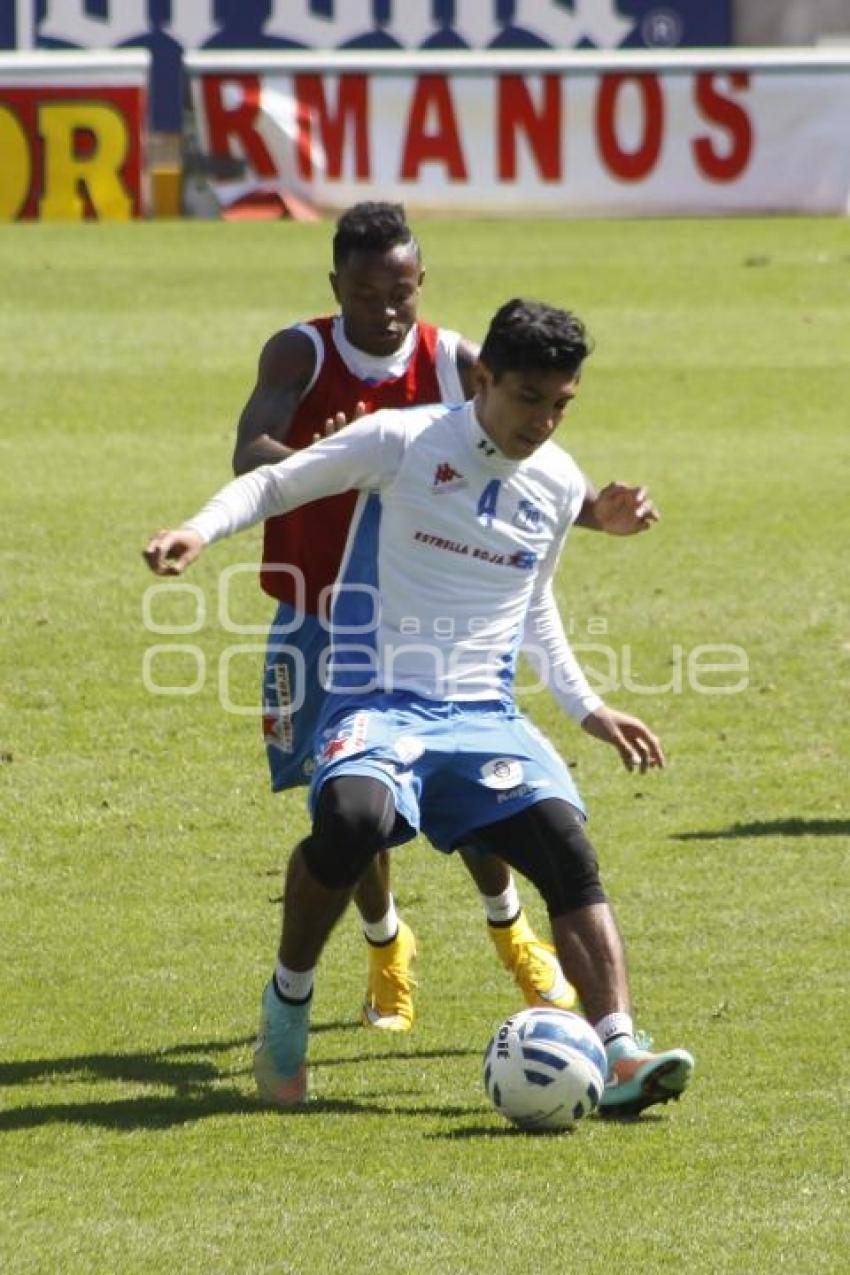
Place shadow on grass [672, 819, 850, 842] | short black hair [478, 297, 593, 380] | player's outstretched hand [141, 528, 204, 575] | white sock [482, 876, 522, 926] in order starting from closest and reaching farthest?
player's outstretched hand [141, 528, 204, 575]
short black hair [478, 297, 593, 380]
white sock [482, 876, 522, 926]
shadow on grass [672, 819, 850, 842]

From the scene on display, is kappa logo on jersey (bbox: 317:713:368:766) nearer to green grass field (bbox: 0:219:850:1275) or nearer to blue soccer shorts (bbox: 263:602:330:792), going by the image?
blue soccer shorts (bbox: 263:602:330:792)

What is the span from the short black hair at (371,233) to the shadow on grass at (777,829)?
3.17 metres

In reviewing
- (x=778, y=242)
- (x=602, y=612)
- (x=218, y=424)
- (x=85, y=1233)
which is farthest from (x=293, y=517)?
(x=778, y=242)

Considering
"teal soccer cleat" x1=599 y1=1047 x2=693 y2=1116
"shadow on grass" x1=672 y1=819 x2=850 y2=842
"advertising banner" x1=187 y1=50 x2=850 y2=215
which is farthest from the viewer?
"advertising banner" x1=187 y1=50 x2=850 y2=215

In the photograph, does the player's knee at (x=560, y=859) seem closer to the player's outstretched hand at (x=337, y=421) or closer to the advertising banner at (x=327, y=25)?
the player's outstretched hand at (x=337, y=421)

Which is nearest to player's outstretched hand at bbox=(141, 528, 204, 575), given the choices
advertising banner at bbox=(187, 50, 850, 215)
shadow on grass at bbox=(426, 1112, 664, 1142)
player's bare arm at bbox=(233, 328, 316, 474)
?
player's bare arm at bbox=(233, 328, 316, 474)

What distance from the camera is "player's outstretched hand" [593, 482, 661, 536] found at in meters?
6.54

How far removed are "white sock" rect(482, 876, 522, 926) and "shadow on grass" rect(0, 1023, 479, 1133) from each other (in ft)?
1.67

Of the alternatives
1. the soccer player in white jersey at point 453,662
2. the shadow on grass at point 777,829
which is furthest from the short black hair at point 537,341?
the shadow on grass at point 777,829

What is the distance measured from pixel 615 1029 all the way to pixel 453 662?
100 cm

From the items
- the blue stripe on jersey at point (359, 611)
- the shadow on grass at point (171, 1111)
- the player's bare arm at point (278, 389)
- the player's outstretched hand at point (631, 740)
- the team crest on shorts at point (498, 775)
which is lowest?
the shadow on grass at point (171, 1111)

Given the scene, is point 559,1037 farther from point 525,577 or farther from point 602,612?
point 602,612

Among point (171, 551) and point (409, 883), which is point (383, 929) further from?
point (171, 551)

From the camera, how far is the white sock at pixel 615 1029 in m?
6.29
